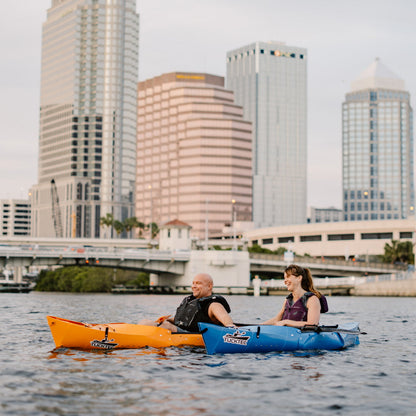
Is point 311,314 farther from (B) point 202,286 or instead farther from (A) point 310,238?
(A) point 310,238

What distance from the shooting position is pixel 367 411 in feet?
35.2

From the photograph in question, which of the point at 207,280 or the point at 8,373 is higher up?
the point at 207,280

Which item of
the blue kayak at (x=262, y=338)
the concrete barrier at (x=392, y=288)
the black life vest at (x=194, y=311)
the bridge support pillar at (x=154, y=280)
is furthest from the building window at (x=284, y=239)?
the black life vest at (x=194, y=311)

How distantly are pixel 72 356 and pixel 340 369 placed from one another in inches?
230

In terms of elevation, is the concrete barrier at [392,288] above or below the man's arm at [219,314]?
below

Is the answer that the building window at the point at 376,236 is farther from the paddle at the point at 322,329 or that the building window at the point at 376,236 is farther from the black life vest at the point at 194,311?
the black life vest at the point at 194,311

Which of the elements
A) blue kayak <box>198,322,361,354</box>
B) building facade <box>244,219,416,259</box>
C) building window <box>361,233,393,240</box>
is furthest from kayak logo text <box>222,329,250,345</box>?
building window <box>361,233,393,240</box>

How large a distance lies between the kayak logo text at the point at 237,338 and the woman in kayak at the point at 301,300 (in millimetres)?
1063

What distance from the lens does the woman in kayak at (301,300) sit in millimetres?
16828

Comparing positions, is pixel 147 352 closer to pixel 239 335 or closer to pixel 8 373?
pixel 239 335

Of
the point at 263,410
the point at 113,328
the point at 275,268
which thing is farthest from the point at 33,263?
the point at 263,410

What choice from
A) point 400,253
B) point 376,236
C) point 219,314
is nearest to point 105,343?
point 219,314

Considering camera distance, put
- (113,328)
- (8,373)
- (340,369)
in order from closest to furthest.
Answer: (8,373) → (340,369) → (113,328)

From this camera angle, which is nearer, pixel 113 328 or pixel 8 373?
pixel 8 373
